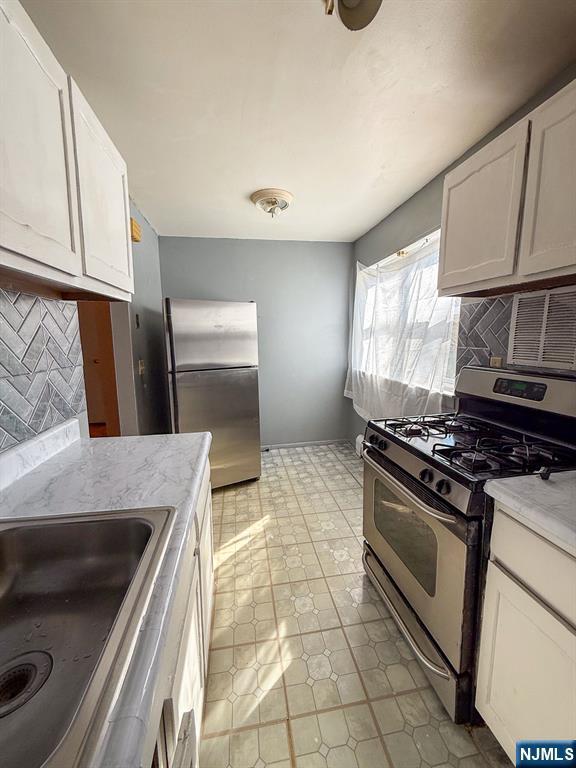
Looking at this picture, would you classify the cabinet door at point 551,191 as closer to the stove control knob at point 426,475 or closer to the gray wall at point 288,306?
the stove control knob at point 426,475

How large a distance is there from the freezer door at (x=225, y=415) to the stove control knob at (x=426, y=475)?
191 cm

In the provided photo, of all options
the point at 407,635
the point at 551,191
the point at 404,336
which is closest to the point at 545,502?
the point at 407,635

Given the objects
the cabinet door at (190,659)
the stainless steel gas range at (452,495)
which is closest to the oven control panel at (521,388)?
the stainless steel gas range at (452,495)

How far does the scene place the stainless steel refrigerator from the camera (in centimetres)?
258

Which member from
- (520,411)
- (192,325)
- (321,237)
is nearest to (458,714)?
(520,411)

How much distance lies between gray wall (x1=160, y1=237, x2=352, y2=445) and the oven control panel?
232 centimetres

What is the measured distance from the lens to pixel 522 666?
897mm

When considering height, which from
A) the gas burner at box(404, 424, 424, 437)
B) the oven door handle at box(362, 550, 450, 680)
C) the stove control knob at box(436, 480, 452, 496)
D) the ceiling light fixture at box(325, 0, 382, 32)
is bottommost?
the oven door handle at box(362, 550, 450, 680)

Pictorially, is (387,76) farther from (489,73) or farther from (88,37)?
(88,37)

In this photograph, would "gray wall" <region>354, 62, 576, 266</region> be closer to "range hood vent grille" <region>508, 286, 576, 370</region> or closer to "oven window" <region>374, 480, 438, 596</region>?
"range hood vent grille" <region>508, 286, 576, 370</region>

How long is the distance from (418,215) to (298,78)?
4.51 ft

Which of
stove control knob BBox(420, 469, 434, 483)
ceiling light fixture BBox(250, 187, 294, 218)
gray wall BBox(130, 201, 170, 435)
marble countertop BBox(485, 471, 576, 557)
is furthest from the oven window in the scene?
ceiling light fixture BBox(250, 187, 294, 218)

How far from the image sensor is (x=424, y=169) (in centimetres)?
199

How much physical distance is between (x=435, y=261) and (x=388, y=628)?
2136 millimetres
